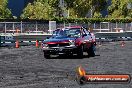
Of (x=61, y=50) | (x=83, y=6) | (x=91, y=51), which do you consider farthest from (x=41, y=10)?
(x=61, y=50)

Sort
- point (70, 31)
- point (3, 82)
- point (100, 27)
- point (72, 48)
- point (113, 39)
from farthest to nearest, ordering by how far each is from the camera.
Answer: point (100, 27)
point (113, 39)
point (70, 31)
point (72, 48)
point (3, 82)

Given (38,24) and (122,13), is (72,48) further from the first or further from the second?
(122,13)

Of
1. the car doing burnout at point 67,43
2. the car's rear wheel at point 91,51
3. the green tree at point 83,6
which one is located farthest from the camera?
the green tree at point 83,6

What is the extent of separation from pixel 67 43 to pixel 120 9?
2160 inches

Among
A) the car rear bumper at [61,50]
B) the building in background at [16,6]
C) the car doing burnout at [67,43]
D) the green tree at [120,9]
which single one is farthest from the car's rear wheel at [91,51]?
the building in background at [16,6]

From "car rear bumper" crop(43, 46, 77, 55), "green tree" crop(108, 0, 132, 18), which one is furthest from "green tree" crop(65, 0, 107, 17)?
"car rear bumper" crop(43, 46, 77, 55)

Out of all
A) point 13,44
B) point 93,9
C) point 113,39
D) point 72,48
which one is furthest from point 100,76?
point 93,9

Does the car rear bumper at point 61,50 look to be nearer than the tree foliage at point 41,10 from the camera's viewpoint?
Yes

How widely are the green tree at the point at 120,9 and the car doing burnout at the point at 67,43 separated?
52.2m

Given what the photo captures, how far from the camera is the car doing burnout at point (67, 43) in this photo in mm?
19328

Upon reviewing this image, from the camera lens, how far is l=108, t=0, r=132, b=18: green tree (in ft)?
236

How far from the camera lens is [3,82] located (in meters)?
10.5

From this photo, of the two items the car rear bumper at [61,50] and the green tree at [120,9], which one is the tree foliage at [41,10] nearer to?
the green tree at [120,9]

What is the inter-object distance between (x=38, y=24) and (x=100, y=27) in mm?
9039
